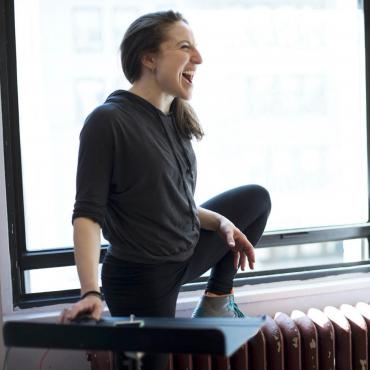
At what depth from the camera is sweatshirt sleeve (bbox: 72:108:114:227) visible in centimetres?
100

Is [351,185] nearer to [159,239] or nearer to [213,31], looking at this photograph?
[213,31]

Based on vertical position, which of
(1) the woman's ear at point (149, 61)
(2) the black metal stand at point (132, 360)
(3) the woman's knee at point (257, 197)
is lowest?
(2) the black metal stand at point (132, 360)

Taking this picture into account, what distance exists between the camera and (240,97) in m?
1.73

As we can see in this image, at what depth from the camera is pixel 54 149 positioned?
1578 millimetres

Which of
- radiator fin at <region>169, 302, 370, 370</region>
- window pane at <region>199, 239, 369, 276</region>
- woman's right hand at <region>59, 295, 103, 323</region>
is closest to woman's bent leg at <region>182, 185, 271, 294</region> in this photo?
radiator fin at <region>169, 302, 370, 370</region>

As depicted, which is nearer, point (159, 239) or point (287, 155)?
point (159, 239)

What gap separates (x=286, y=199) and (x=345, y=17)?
70 centimetres

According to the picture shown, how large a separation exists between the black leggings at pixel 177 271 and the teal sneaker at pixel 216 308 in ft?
0.09

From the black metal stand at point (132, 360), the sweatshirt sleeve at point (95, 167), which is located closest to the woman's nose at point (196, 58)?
the sweatshirt sleeve at point (95, 167)

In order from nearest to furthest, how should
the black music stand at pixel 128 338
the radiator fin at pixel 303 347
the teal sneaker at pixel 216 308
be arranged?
the black music stand at pixel 128 338 → the teal sneaker at pixel 216 308 → the radiator fin at pixel 303 347

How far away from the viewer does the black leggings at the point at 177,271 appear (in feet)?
3.71

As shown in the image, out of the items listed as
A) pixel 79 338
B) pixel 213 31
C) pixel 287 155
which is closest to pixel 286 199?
pixel 287 155

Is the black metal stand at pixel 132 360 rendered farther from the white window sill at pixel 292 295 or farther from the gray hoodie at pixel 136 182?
the white window sill at pixel 292 295

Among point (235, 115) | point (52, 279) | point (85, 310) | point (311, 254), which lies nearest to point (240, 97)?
point (235, 115)
